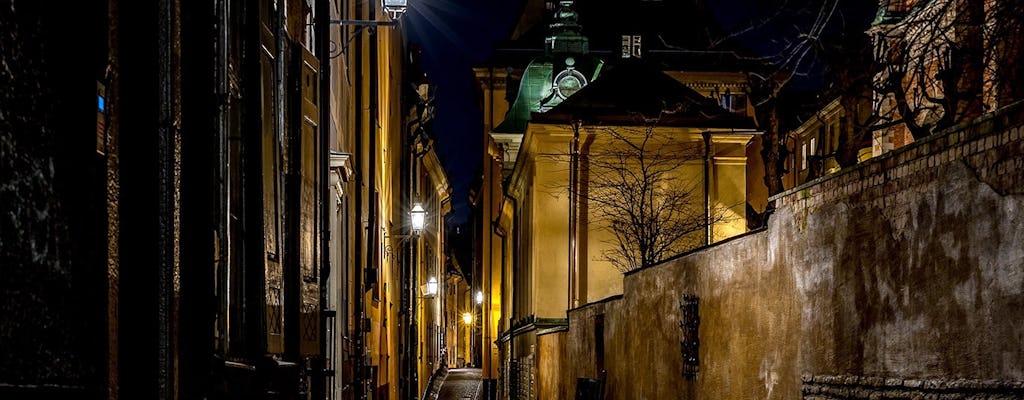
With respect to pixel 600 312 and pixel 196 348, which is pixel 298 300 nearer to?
pixel 196 348

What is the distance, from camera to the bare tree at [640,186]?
2739 centimetres

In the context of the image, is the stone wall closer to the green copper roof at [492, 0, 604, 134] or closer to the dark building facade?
the dark building facade

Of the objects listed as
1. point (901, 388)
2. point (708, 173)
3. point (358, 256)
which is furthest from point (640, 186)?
point (901, 388)

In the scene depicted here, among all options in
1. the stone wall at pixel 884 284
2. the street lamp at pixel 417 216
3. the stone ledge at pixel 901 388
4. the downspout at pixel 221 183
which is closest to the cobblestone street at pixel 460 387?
the street lamp at pixel 417 216

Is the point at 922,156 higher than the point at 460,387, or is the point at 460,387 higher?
the point at 922,156

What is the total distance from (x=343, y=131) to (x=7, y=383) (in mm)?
15684

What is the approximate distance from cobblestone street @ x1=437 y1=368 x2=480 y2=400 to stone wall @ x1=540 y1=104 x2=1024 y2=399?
34.8 metres

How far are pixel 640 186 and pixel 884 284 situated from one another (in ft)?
64.0

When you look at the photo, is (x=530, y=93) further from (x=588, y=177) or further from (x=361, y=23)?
(x=361, y=23)

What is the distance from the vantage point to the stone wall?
6.21 m

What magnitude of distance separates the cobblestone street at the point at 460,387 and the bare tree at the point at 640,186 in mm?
19026

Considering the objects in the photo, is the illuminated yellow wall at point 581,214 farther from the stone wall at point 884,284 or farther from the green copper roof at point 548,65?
the stone wall at point 884,284

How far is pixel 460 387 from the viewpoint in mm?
51594

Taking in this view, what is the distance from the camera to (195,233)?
525cm
